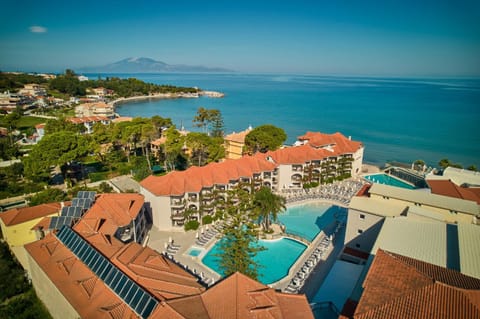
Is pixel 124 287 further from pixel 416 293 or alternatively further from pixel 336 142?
pixel 336 142

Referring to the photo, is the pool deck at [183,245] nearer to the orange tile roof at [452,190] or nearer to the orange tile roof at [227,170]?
the orange tile roof at [227,170]

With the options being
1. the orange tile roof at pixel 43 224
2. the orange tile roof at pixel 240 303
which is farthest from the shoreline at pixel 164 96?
the orange tile roof at pixel 240 303

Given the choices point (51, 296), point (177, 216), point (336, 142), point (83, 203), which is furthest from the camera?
point (336, 142)

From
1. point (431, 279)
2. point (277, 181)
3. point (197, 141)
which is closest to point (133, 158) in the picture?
point (197, 141)

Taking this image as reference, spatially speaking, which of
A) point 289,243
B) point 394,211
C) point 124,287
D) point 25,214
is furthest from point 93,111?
point 394,211

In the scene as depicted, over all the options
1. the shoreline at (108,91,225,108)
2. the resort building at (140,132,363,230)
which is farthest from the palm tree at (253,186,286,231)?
the shoreline at (108,91,225,108)

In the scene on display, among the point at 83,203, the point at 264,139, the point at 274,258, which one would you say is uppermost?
the point at 264,139
